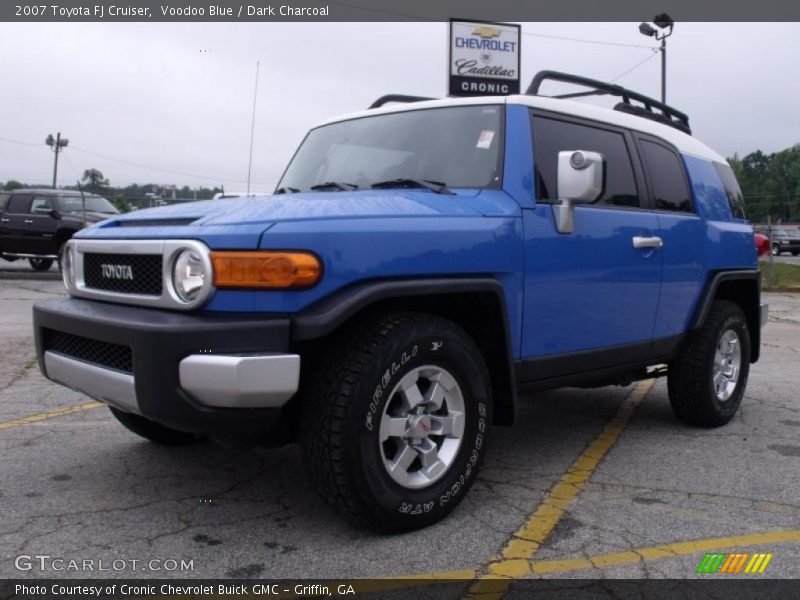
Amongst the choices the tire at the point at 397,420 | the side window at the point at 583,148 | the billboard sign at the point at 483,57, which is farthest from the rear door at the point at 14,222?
the tire at the point at 397,420

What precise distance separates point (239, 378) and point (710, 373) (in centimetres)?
346

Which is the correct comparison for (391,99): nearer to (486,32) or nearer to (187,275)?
(187,275)

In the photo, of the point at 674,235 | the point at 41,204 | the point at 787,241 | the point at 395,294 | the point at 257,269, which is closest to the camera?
the point at 257,269

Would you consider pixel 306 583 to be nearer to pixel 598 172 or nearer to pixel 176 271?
pixel 176 271

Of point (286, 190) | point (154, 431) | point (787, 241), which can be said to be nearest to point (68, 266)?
point (154, 431)

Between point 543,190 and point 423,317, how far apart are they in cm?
108

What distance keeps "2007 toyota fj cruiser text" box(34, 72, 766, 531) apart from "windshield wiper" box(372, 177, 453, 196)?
2 centimetres

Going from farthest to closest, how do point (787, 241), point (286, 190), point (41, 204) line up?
point (787, 241)
point (41, 204)
point (286, 190)

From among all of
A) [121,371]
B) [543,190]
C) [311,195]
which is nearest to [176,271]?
[121,371]

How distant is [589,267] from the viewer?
160 inches

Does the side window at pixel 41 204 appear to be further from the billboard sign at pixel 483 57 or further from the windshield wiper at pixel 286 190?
the windshield wiper at pixel 286 190

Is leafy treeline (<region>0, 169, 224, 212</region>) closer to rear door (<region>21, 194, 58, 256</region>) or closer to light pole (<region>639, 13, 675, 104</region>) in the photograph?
rear door (<region>21, 194, 58, 256</region>)

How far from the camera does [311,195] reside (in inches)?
149

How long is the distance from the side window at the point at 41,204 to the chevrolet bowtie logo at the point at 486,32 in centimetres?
1395
